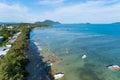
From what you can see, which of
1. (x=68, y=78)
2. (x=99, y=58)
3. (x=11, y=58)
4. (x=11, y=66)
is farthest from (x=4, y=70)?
(x=99, y=58)

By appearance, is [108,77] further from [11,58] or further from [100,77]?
[11,58]

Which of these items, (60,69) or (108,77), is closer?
(108,77)

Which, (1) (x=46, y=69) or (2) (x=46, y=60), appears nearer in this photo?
(1) (x=46, y=69)

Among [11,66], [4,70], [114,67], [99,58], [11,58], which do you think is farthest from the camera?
[99,58]

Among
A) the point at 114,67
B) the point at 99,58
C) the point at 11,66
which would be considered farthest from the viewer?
the point at 99,58

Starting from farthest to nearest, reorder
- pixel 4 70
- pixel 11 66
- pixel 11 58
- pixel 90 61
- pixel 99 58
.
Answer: pixel 99 58
pixel 90 61
pixel 11 58
pixel 11 66
pixel 4 70

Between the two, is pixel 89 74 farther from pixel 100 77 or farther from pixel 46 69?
pixel 46 69

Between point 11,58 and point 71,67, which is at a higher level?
point 11,58

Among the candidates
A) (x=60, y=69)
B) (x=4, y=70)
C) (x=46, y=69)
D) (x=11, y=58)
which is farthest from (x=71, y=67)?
(x=4, y=70)

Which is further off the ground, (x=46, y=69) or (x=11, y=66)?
(x=11, y=66)
